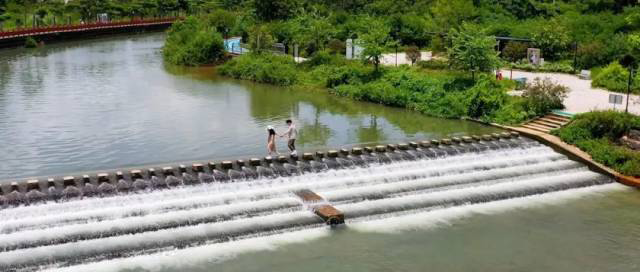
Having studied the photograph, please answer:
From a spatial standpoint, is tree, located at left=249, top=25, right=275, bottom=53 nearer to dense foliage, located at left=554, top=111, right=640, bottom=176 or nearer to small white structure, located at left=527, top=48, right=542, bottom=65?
small white structure, located at left=527, top=48, right=542, bottom=65

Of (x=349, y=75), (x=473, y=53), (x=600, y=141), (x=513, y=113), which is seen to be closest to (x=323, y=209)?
(x=600, y=141)

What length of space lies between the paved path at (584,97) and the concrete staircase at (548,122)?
3.06 feet

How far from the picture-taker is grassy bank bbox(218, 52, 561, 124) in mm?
27812

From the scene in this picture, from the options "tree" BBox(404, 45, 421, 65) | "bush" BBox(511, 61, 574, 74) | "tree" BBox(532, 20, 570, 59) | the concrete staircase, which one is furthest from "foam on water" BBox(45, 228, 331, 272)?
"tree" BBox(532, 20, 570, 59)

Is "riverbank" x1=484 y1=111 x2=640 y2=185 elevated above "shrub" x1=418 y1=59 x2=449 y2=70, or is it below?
below

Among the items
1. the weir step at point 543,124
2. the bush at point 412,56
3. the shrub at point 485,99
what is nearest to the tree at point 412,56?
the bush at point 412,56

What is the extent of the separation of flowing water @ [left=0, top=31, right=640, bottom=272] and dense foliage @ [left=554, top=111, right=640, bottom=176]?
878 mm

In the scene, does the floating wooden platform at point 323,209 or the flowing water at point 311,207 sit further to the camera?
the floating wooden platform at point 323,209

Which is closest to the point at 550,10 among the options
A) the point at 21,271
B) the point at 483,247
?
the point at 483,247

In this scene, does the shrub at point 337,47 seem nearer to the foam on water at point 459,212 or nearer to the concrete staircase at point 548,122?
the concrete staircase at point 548,122

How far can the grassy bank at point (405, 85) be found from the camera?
2781cm

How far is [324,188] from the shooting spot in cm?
1922

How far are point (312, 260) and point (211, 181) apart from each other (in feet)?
16.2

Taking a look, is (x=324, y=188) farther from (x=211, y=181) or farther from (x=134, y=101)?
(x=134, y=101)
